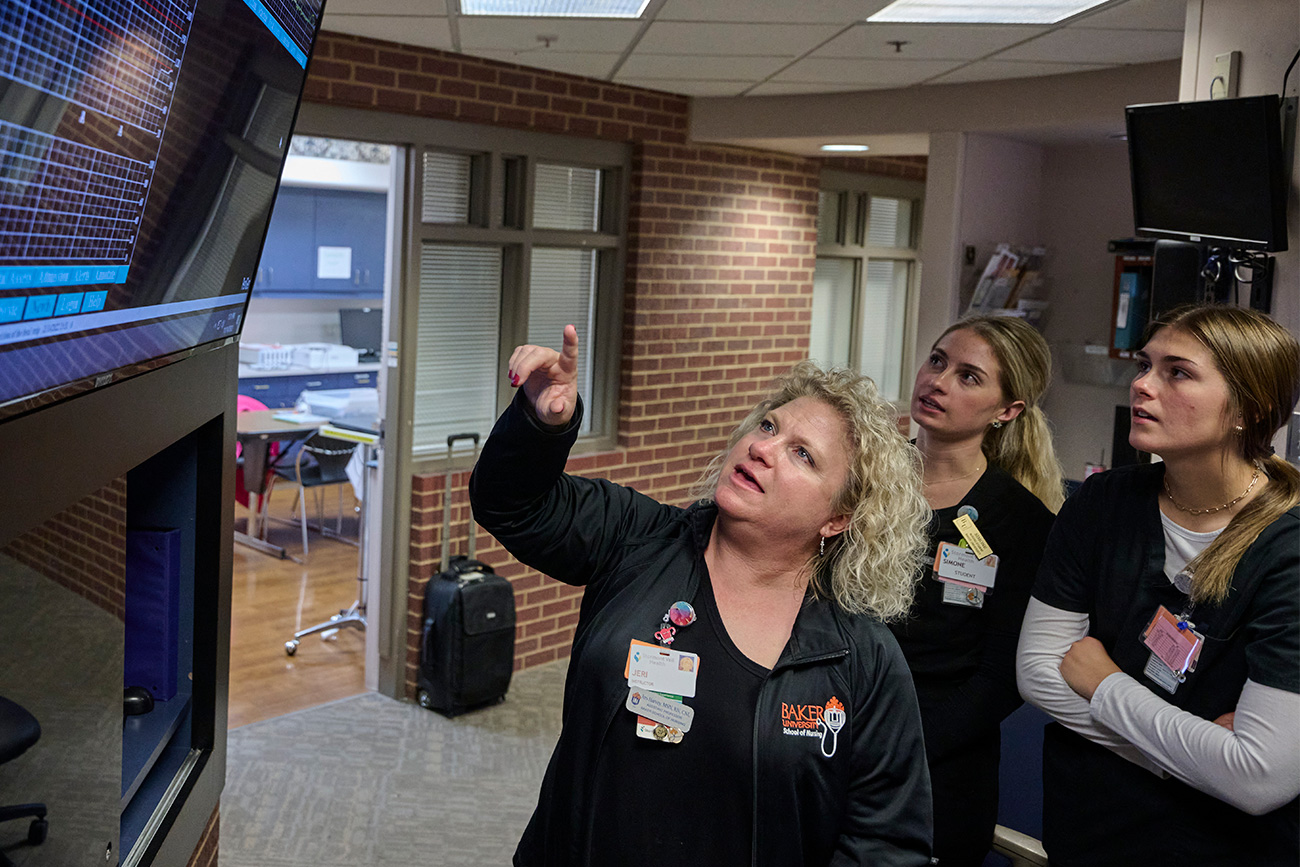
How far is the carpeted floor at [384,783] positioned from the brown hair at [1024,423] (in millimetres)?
2140

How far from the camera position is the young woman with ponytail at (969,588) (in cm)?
209

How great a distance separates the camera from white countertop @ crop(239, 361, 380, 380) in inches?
340

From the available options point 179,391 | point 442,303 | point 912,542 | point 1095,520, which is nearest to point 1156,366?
point 1095,520

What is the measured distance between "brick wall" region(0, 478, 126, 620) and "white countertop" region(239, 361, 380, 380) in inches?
276

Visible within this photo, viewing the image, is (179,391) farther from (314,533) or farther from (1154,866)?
(314,533)

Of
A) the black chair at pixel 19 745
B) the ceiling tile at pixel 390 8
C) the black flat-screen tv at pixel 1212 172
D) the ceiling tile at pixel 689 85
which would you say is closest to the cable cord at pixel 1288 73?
the black flat-screen tv at pixel 1212 172

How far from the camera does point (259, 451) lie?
649 cm

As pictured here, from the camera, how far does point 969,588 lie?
213 cm

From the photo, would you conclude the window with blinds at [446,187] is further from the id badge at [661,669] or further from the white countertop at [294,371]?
the white countertop at [294,371]

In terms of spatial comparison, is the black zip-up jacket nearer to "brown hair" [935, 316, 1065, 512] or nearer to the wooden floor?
"brown hair" [935, 316, 1065, 512]

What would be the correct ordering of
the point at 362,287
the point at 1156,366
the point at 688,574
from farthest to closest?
1. the point at 362,287
2. the point at 1156,366
3. the point at 688,574

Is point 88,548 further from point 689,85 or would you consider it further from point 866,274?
point 866,274

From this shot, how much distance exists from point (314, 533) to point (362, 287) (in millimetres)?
3231

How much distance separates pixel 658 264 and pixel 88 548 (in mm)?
4061
